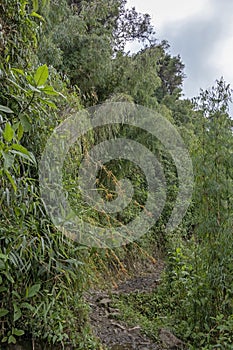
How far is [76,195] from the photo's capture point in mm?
2168

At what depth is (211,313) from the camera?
2.47 meters

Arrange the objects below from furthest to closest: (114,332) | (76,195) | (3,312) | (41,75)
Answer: (114,332), (76,195), (3,312), (41,75)

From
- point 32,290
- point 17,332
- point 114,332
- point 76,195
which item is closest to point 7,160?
point 32,290

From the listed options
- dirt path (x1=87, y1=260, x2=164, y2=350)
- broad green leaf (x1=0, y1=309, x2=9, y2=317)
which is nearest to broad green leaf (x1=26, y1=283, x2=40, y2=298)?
broad green leaf (x1=0, y1=309, x2=9, y2=317)

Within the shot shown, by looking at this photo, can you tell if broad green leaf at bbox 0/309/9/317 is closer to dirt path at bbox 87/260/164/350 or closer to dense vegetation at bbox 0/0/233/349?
dense vegetation at bbox 0/0/233/349

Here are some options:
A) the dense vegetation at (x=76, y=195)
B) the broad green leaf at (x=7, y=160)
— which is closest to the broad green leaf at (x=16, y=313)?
the dense vegetation at (x=76, y=195)

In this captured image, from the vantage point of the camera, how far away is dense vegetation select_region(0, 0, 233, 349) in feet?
4.90

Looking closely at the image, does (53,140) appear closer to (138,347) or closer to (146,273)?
(138,347)

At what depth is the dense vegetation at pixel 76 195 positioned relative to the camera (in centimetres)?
149

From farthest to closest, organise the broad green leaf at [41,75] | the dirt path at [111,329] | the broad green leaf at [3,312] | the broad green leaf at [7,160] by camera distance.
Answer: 1. the dirt path at [111,329]
2. the broad green leaf at [3,312]
3. the broad green leaf at [41,75]
4. the broad green leaf at [7,160]

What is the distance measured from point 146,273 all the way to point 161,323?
1.55 m

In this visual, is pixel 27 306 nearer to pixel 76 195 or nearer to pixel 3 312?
pixel 3 312

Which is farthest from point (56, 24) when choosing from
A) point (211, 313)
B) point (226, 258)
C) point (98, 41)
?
point (211, 313)

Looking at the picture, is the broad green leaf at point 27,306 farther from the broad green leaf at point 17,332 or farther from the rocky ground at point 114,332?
the rocky ground at point 114,332
